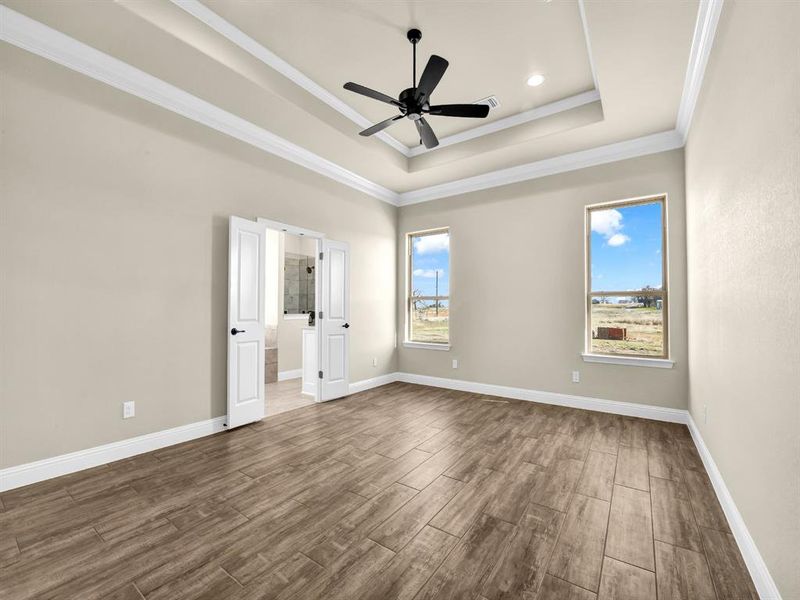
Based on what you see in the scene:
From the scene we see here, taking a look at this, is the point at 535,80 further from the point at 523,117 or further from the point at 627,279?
the point at 627,279

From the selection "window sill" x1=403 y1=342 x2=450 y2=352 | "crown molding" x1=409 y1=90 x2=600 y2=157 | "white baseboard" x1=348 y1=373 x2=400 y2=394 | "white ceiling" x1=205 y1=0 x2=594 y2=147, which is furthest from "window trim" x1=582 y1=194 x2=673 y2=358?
"white baseboard" x1=348 y1=373 x2=400 y2=394

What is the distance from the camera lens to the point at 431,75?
2.64m

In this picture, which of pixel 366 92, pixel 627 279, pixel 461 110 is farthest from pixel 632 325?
pixel 366 92

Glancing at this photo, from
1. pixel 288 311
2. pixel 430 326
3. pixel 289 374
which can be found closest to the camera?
pixel 430 326

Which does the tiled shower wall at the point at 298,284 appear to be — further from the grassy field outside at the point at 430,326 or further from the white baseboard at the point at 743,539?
the white baseboard at the point at 743,539

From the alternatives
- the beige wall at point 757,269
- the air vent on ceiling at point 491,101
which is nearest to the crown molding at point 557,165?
the air vent on ceiling at point 491,101

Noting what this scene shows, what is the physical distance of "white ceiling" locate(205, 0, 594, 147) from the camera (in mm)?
2697

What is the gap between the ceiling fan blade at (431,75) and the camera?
250 centimetres

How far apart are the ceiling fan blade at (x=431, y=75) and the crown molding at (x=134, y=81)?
6.62 ft

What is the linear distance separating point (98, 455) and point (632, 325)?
17.5 ft

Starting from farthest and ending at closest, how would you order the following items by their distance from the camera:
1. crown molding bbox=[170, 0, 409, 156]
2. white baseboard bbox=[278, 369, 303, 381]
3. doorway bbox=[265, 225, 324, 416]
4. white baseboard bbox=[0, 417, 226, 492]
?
white baseboard bbox=[278, 369, 303, 381] < doorway bbox=[265, 225, 324, 416] < crown molding bbox=[170, 0, 409, 156] < white baseboard bbox=[0, 417, 226, 492]

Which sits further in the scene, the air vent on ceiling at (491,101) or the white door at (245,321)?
the air vent on ceiling at (491,101)

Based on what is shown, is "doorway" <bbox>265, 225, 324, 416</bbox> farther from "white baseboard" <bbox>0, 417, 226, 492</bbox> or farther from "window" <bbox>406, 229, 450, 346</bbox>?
"white baseboard" <bbox>0, 417, 226, 492</bbox>

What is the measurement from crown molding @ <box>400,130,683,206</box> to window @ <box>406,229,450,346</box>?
2.08 ft
